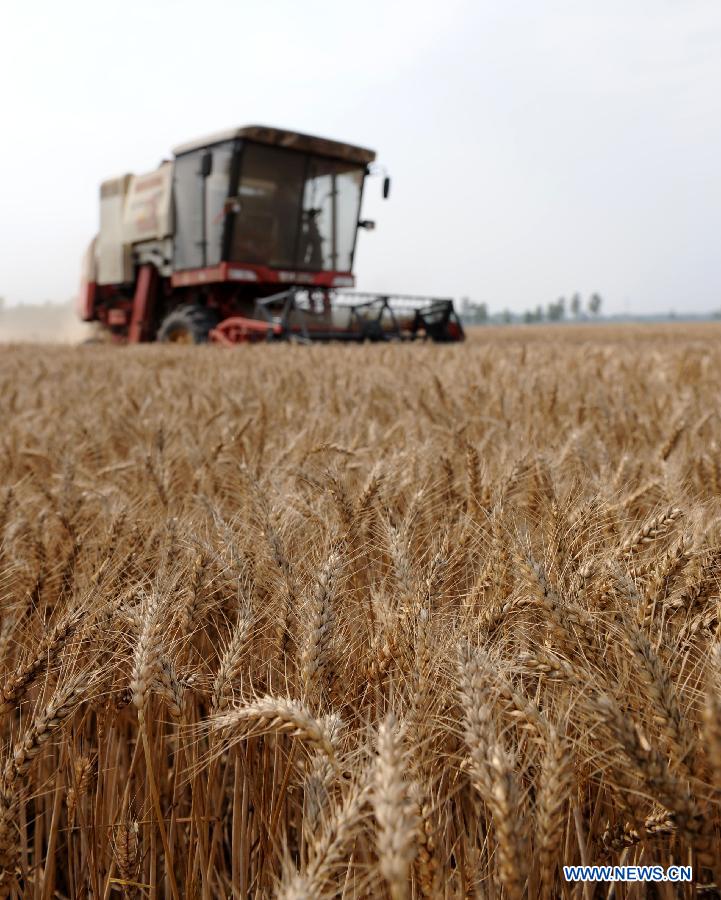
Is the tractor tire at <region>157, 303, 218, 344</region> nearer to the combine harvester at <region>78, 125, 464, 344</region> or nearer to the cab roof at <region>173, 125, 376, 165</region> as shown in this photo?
the combine harvester at <region>78, 125, 464, 344</region>

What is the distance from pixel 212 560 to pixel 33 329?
26.2 meters

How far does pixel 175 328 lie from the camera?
1102cm

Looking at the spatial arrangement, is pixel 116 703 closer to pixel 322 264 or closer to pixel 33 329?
pixel 322 264

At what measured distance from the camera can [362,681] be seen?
2.86 feet

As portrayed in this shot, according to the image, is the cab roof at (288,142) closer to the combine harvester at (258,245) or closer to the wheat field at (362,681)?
the combine harvester at (258,245)

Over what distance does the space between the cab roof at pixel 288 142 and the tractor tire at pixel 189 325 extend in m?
2.31

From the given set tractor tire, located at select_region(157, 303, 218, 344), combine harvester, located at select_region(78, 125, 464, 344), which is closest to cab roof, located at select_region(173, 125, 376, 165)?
combine harvester, located at select_region(78, 125, 464, 344)

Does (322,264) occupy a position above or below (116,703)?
above

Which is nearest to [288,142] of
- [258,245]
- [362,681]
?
[258,245]

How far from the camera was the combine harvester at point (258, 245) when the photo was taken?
992 centimetres

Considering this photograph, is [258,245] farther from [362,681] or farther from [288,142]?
[362,681]

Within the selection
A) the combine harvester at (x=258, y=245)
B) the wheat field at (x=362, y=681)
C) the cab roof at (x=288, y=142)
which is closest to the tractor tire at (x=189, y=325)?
the combine harvester at (x=258, y=245)

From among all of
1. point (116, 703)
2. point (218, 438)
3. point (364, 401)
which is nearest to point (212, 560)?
point (116, 703)

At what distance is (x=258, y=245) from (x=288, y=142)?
150cm
